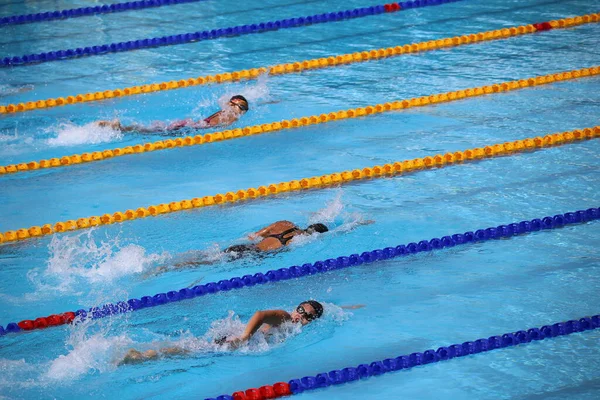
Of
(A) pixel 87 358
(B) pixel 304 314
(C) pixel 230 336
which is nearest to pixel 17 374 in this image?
(A) pixel 87 358

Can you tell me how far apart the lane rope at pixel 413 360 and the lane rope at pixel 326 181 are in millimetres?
2186

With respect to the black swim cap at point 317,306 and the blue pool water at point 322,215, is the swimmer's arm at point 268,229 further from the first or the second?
the black swim cap at point 317,306

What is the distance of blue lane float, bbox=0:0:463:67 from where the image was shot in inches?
371

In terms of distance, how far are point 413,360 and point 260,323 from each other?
2.59ft

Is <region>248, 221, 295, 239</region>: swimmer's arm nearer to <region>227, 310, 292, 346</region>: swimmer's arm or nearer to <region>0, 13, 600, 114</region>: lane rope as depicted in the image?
<region>227, 310, 292, 346</region>: swimmer's arm

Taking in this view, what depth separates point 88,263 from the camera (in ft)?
18.6

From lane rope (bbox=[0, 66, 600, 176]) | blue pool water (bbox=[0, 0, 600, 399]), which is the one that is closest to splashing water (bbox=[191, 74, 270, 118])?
blue pool water (bbox=[0, 0, 600, 399])

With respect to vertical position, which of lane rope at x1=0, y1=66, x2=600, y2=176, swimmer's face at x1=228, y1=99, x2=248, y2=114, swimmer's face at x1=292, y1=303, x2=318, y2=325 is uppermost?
swimmer's face at x1=228, y1=99, x2=248, y2=114

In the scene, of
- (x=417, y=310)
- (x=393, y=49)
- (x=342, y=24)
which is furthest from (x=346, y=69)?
(x=417, y=310)

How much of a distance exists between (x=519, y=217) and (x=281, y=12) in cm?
521

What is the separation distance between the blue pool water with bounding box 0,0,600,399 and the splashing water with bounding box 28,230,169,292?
0.5 inches

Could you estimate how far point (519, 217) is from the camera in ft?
19.4

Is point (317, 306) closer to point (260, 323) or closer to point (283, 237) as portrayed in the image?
point (260, 323)

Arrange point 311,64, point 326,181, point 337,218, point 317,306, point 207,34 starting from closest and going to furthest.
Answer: point 317,306 → point 337,218 → point 326,181 → point 311,64 → point 207,34
